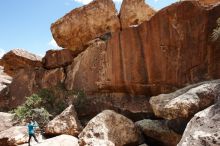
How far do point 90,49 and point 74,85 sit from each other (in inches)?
94.2

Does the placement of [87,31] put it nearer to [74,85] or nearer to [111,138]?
[74,85]

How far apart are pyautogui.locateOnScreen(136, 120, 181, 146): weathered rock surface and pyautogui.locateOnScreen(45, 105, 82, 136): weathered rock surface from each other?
3.19 m

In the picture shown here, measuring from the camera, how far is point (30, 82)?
803 inches

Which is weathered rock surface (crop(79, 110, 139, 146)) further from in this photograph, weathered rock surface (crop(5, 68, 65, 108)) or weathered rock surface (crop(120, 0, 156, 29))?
weathered rock surface (crop(5, 68, 65, 108))

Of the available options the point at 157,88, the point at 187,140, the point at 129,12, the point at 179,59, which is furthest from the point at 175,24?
the point at 187,140

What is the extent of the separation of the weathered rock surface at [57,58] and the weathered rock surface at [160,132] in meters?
7.68

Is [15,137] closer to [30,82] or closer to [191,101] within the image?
[30,82]

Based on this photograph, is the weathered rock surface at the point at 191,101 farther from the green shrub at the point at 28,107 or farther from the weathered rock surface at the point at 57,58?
the weathered rock surface at the point at 57,58

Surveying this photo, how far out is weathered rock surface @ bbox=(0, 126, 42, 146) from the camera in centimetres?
1429

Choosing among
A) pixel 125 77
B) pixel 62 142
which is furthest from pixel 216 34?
pixel 62 142

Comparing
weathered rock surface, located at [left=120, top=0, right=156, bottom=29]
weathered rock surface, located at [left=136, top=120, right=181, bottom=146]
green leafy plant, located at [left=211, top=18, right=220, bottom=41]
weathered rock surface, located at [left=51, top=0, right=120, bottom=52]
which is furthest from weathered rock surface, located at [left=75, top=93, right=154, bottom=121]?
green leafy plant, located at [left=211, top=18, right=220, bottom=41]

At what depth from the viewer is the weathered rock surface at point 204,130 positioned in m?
6.47

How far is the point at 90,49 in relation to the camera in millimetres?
17422

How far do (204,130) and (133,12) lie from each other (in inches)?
464
